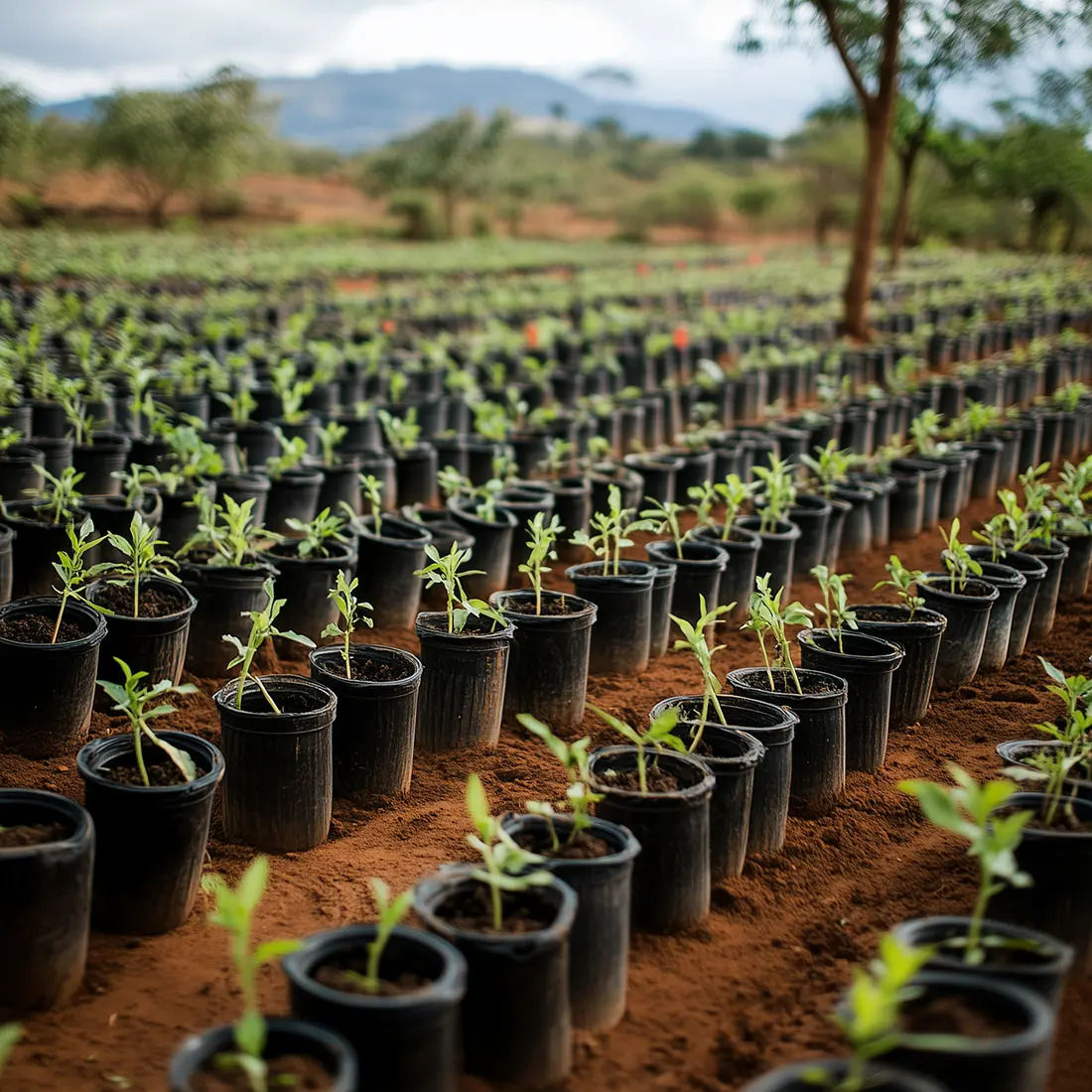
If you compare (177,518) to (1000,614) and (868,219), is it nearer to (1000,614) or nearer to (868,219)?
(1000,614)

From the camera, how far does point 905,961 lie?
1.72 meters

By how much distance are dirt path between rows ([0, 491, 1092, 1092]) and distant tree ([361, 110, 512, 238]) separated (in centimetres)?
3406

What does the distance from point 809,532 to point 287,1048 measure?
449 cm

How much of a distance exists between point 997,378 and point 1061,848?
30.2 ft

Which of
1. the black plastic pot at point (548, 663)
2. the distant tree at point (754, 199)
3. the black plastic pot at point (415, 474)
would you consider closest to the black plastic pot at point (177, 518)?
the black plastic pot at point (415, 474)

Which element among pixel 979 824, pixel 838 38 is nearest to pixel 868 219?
pixel 838 38

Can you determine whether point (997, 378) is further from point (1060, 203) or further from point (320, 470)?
point (1060, 203)

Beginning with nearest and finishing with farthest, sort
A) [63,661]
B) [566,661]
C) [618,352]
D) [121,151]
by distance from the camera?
[63,661] < [566,661] < [618,352] < [121,151]

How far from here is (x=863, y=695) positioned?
3.66m

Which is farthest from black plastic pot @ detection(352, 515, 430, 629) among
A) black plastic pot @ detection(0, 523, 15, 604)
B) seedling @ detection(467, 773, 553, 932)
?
seedling @ detection(467, 773, 553, 932)

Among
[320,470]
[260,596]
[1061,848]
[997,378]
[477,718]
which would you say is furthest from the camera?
[997,378]

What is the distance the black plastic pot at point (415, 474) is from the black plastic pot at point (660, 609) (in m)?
2.32

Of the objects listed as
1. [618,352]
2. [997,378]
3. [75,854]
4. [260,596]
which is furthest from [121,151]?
[75,854]

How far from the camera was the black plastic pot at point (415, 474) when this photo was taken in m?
6.69
